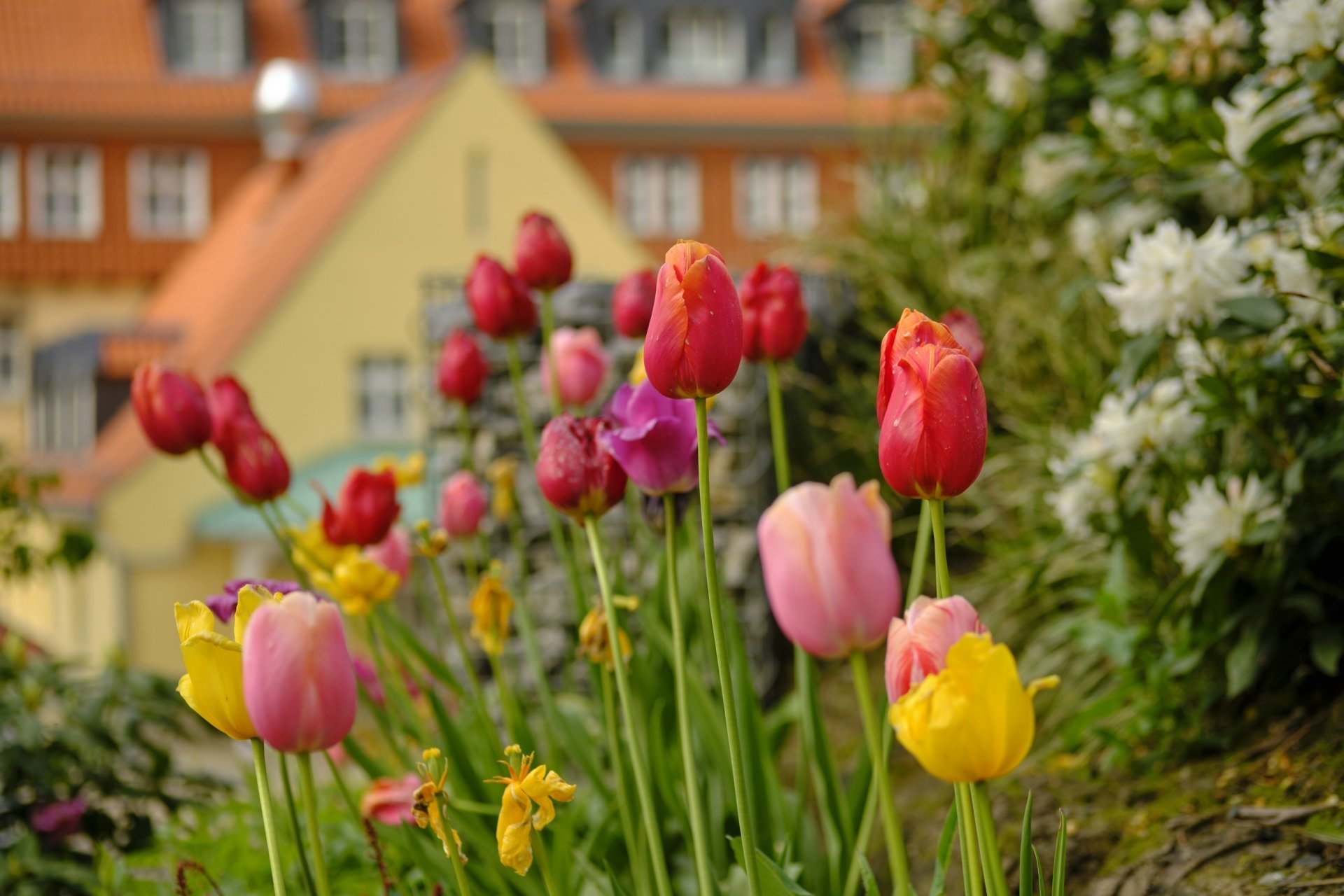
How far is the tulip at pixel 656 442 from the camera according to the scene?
1.34 meters

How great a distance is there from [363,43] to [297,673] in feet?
71.3

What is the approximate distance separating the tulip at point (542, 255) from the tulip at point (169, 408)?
1.54 feet

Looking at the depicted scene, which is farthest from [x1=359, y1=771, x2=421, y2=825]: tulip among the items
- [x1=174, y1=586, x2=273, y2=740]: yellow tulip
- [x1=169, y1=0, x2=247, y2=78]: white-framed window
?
[x1=169, y1=0, x2=247, y2=78]: white-framed window

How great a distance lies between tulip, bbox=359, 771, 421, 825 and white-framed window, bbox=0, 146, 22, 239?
20.9 metres

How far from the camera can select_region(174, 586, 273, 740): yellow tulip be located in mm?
1200

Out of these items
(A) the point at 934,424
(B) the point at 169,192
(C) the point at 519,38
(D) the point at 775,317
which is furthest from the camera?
(C) the point at 519,38

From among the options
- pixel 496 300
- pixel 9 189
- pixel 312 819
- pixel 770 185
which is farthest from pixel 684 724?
pixel 9 189

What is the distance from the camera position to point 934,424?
1.07 metres

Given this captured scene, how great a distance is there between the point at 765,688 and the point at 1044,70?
71.7 inches

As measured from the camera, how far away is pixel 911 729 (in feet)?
3.21

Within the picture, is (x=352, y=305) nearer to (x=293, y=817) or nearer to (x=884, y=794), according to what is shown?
(x=293, y=817)

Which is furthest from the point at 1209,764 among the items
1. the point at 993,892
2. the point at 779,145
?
the point at 779,145

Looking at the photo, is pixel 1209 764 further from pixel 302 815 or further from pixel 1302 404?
pixel 302 815

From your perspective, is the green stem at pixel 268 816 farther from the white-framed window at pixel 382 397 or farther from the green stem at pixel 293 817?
the white-framed window at pixel 382 397
